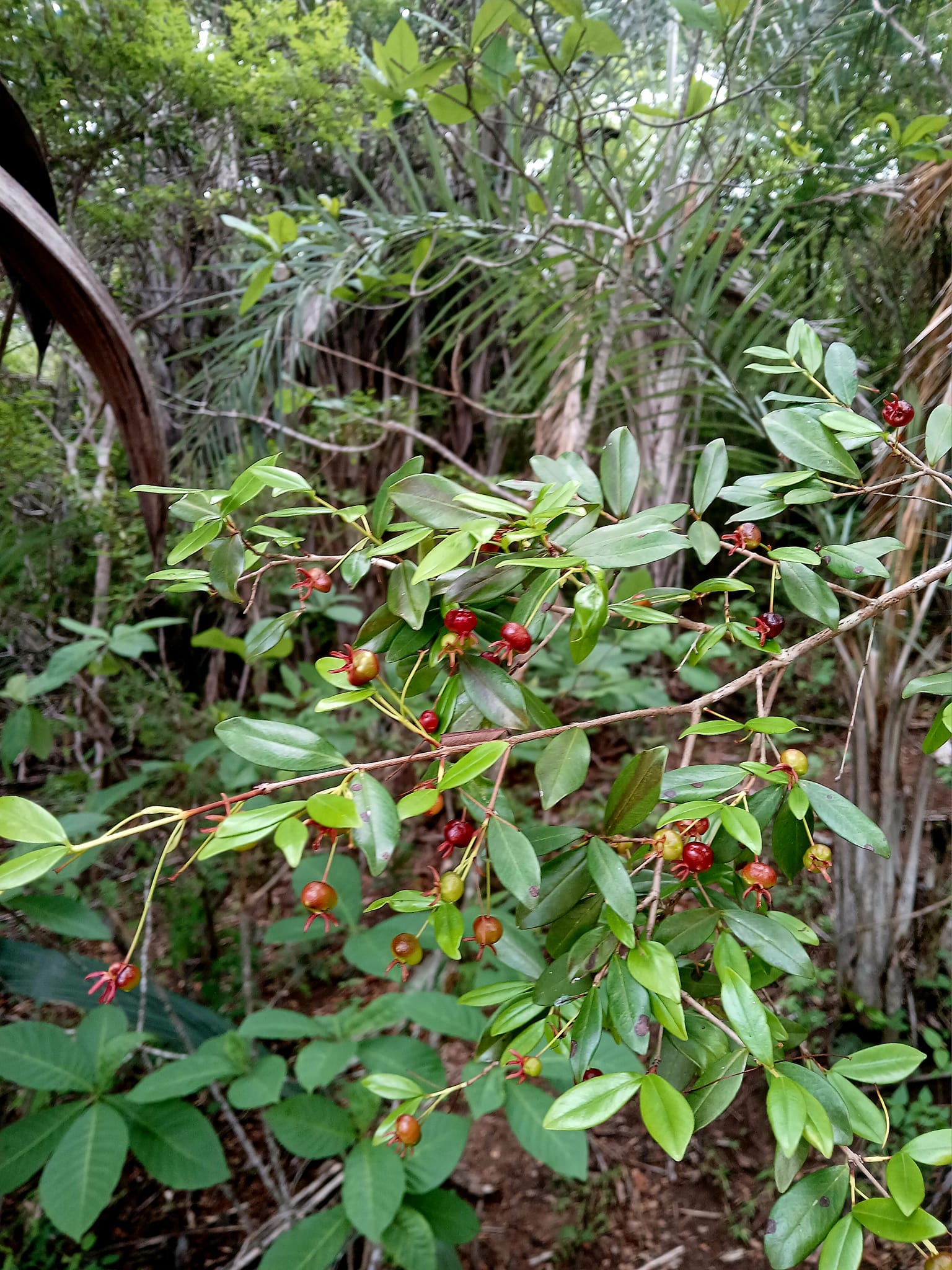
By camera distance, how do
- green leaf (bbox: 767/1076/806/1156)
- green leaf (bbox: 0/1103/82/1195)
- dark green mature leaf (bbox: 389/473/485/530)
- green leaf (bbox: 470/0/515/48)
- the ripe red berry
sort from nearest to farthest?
green leaf (bbox: 767/1076/806/1156), dark green mature leaf (bbox: 389/473/485/530), the ripe red berry, green leaf (bbox: 470/0/515/48), green leaf (bbox: 0/1103/82/1195)

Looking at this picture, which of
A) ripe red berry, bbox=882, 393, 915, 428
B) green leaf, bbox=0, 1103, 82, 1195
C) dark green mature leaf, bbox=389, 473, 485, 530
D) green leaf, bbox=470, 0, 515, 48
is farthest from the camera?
green leaf, bbox=0, 1103, 82, 1195

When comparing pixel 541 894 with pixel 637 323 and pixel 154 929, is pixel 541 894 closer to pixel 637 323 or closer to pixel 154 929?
pixel 637 323

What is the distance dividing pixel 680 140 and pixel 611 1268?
6.29ft

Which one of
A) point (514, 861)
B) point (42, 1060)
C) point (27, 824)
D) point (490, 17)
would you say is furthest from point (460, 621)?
point (42, 1060)

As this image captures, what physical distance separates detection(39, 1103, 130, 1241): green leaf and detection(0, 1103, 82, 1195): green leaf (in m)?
0.02

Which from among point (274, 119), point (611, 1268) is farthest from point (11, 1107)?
point (274, 119)

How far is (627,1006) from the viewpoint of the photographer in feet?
1.26

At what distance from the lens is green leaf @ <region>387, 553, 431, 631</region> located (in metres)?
0.42

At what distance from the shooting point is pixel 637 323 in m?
1.25

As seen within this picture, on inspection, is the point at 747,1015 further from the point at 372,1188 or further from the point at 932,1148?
the point at 372,1188

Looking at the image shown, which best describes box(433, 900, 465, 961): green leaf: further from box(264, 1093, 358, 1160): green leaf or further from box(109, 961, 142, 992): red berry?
box(264, 1093, 358, 1160): green leaf

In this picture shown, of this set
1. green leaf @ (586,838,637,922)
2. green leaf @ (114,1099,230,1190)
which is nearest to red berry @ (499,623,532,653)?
green leaf @ (586,838,637,922)

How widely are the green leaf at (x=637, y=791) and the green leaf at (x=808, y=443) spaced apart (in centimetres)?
24

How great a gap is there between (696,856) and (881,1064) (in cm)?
18
